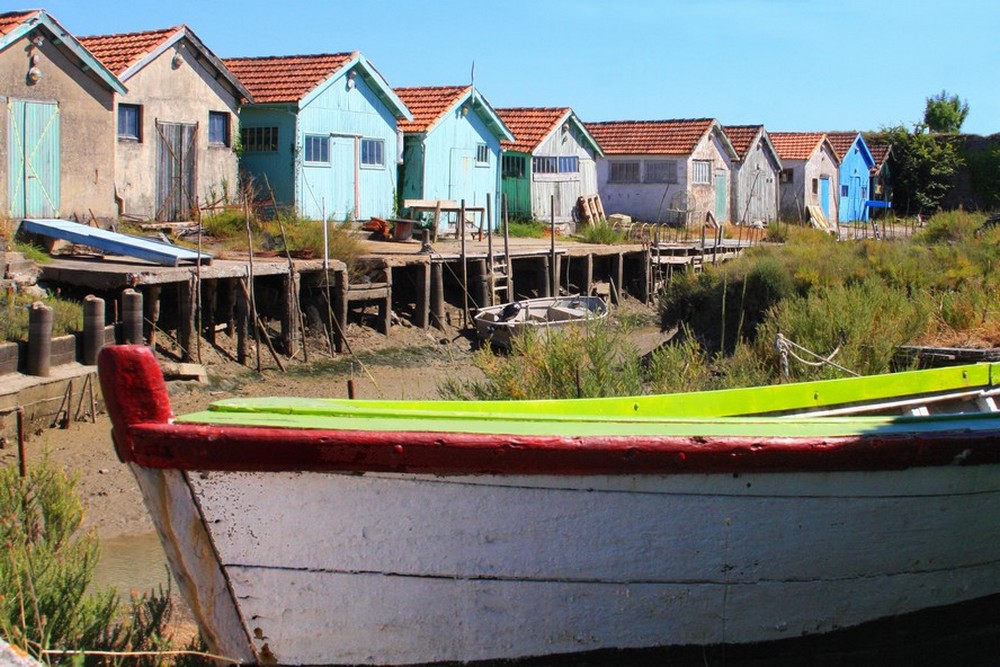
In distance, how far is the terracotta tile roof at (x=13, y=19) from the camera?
18.1 m

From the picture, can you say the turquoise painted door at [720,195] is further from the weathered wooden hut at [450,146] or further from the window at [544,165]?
the weathered wooden hut at [450,146]

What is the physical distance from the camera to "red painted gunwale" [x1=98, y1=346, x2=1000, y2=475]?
15.8ft

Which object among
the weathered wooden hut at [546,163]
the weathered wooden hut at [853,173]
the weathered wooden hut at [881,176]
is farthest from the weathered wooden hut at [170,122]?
the weathered wooden hut at [881,176]

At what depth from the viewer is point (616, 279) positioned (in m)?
28.7

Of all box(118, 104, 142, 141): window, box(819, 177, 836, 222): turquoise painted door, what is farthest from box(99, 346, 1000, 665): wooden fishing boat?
box(819, 177, 836, 222): turquoise painted door

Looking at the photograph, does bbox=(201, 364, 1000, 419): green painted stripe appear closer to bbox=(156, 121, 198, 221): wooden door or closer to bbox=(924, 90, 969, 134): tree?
bbox=(156, 121, 198, 221): wooden door

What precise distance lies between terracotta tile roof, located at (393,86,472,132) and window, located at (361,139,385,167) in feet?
3.73

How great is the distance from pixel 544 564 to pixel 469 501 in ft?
1.52

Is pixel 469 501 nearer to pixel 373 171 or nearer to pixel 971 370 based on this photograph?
pixel 971 370

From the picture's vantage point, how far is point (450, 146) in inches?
1139

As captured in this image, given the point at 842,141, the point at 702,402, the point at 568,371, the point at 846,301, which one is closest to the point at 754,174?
the point at 842,141

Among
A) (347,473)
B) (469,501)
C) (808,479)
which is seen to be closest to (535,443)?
(469,501)

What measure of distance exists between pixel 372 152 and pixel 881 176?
27642 millimetres

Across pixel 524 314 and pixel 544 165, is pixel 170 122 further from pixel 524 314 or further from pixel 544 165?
pixel 544 165
